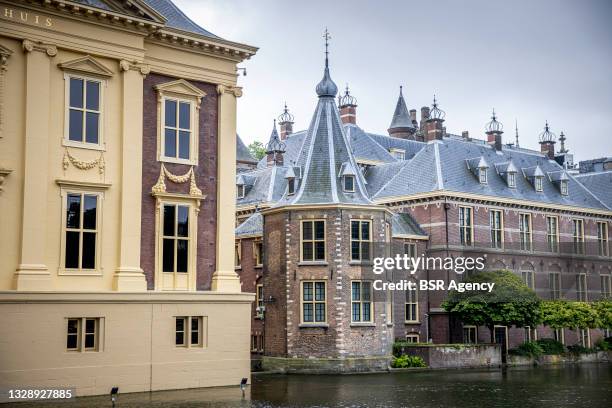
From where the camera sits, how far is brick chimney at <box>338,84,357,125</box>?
6544 cm

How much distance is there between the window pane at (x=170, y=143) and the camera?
31.6 metres

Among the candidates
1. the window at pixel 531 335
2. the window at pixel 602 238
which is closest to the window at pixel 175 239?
the window at pixel 531 335

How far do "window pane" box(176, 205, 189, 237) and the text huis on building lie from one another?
4 cm

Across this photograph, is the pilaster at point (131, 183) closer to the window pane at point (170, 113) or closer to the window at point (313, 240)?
the window pane at point (170, 113)

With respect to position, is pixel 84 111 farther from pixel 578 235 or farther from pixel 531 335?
pixel 578 235

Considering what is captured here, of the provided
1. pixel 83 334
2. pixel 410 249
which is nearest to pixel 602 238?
pixel 410 249

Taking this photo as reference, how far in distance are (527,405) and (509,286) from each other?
2320 centimetres

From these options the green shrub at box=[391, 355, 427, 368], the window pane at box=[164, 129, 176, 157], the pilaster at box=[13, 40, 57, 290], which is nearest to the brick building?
the green shrub at box=[391, 355, 427, 368]

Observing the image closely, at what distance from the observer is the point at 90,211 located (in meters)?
29.3

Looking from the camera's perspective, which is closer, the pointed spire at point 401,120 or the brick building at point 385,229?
the brick building at point 385,229

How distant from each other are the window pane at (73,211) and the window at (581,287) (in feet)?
144

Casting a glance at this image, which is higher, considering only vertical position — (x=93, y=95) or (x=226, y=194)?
(x=93, y=95)

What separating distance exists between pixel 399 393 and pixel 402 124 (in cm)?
4980

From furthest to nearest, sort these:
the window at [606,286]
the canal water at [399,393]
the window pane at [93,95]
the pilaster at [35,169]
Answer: the window at [606,286]
the window pane at [93,95]
the pilaster at [35,169]
the canal water at [399,393]
